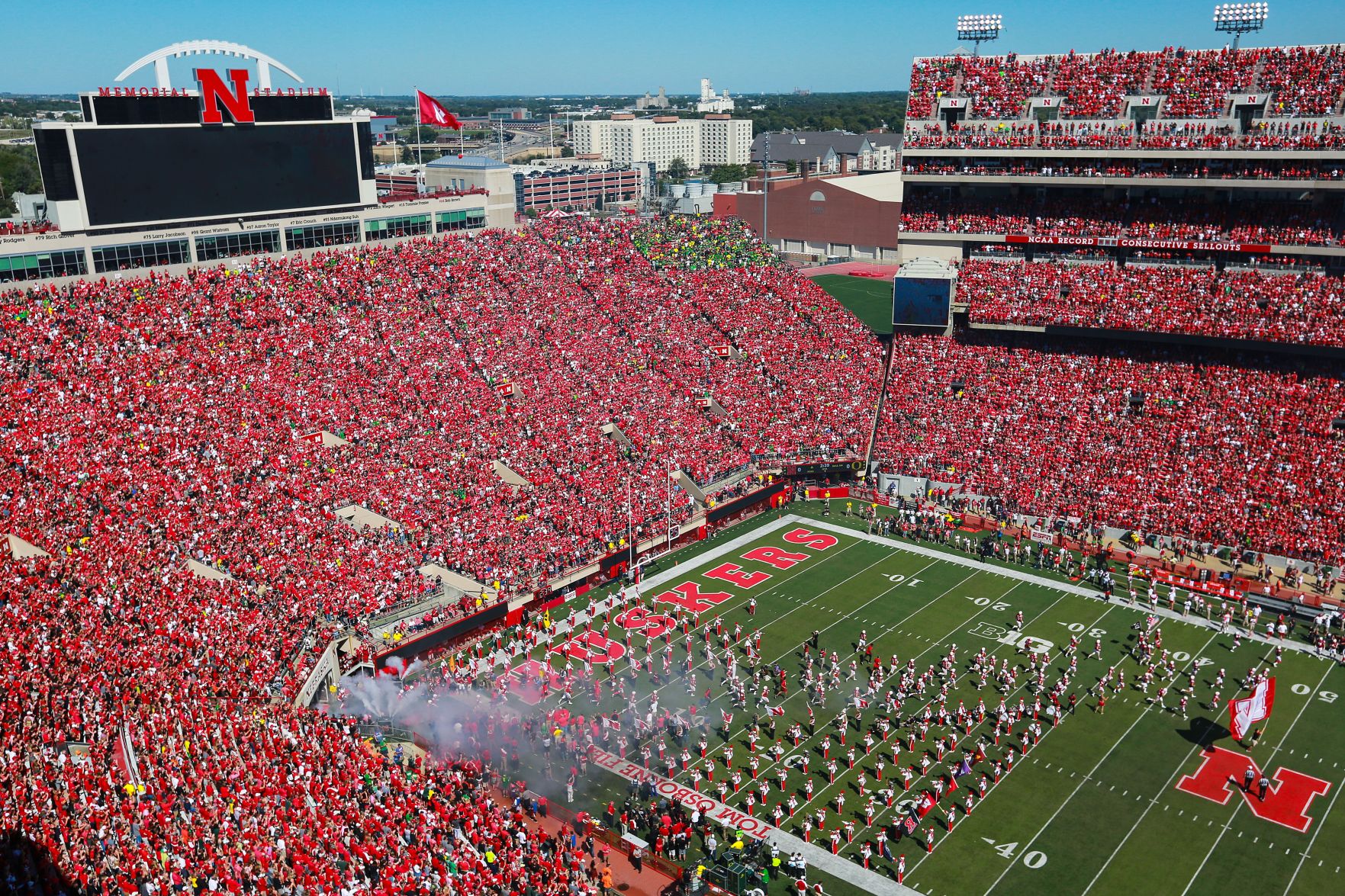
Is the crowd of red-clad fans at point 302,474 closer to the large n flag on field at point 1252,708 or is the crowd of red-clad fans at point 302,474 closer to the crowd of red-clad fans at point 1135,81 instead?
the crowd of red-clad fans at point 1135,81

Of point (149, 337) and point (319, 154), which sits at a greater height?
point (319, 154)

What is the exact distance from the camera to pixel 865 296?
262ft

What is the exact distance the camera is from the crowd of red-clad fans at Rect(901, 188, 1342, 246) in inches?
1607

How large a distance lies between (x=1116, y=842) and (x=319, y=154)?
3520cm

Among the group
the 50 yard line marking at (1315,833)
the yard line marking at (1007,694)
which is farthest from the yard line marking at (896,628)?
the 50 yard line marking at (1315,833)

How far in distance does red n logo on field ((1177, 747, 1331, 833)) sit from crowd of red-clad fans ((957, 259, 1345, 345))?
20.2 metres

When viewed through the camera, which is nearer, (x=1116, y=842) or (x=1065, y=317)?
(x=1116, y=842)

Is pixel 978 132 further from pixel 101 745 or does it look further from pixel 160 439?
pixel 101 745

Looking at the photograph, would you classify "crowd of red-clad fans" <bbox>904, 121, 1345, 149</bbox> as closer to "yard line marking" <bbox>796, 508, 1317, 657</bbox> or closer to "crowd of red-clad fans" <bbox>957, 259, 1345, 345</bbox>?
"crowd of red-clad fans" <bbox>957, 259, 1345, 345</bbox>

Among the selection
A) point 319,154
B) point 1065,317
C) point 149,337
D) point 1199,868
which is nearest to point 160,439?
point 149,337

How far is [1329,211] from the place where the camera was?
40.4m

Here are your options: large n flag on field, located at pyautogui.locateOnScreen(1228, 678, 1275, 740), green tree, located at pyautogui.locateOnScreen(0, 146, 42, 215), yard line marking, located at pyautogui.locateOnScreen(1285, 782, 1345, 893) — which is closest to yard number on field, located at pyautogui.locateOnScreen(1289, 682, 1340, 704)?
large n flag on field, located at pyautogui.locateOnScreen(1228, 678, 1275, 740)

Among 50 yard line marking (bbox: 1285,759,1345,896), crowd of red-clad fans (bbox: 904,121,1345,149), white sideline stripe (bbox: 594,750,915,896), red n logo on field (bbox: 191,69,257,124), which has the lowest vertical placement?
white sideline stripe (bbox: 594,750,915,896)

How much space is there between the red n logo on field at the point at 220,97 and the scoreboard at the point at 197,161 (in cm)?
7
